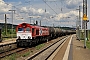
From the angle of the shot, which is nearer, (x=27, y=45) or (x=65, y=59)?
(x=65, y=59)

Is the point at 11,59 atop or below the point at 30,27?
below

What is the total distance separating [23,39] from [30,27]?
1.92 meters

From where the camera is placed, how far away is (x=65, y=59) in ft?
56.7

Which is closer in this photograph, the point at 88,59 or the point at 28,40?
the point at 88,59

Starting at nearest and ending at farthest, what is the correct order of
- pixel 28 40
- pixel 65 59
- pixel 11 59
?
→ pixel 11 59 < pixel 65 59 < pixel 28 40

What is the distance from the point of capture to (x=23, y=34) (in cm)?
2991

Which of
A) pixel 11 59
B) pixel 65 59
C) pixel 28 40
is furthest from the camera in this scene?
pixel 28 40

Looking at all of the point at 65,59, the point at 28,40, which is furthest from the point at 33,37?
the point at 65,59

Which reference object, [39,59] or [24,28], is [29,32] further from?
[39,59]

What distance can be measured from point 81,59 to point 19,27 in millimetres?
14737

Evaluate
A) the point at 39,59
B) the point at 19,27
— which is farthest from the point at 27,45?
the point at 39,59

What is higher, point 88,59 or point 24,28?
point 24,28

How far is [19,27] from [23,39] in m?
1.85

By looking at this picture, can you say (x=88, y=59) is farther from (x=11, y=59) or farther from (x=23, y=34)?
(x=23, y=34)
